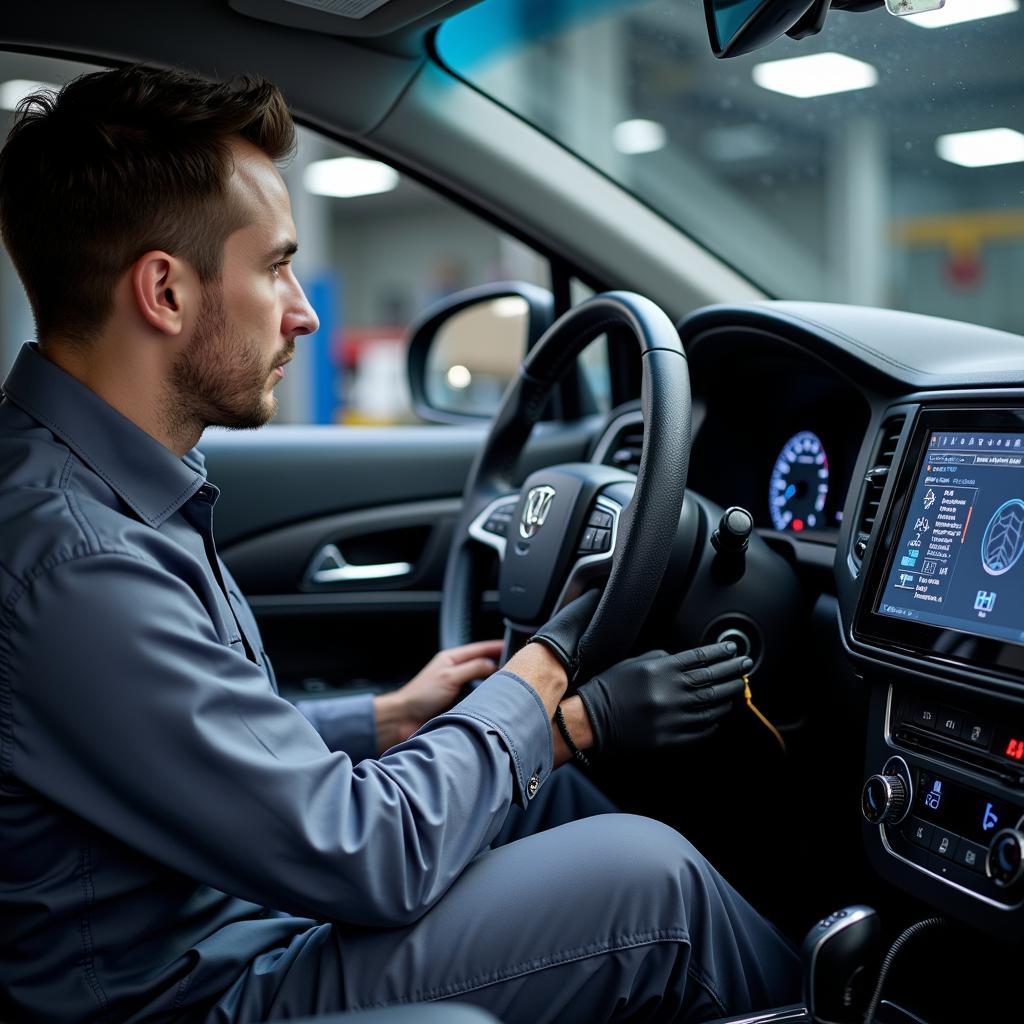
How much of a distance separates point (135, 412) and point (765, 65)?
1.45 meters

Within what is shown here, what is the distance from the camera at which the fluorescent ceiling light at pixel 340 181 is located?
Answer: 43.3 ft

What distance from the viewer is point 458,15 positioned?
1.67m

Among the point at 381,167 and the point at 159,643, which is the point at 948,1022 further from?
the point at 381,167

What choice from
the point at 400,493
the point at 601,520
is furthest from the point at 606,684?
the point at 400,493

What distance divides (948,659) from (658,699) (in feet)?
0.95

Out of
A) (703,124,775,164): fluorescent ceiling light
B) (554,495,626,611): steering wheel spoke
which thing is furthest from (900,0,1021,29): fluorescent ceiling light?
(703,124,775,164): fluorescent ceiling light

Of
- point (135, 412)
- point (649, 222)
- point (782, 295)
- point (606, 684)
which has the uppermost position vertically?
point (649, 222)

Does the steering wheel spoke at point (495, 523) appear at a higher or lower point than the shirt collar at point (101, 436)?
lower

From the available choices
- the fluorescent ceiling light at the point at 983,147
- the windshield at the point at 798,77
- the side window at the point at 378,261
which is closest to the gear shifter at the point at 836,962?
the windshield at the point at 798,77

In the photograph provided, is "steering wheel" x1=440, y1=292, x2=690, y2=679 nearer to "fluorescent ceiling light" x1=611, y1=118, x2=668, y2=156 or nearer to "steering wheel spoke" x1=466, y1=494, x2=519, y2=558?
"steering wheel spoke" x1=466, y1=494, x2=519, y2=558

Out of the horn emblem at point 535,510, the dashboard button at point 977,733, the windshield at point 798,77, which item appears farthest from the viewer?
the windshield at point 798,77

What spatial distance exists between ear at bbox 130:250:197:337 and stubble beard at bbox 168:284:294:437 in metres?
0.02

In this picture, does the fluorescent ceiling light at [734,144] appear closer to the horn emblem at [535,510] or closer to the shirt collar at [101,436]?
the horn emblem at [535,510]

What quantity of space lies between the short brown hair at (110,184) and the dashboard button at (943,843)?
35.7 inches
